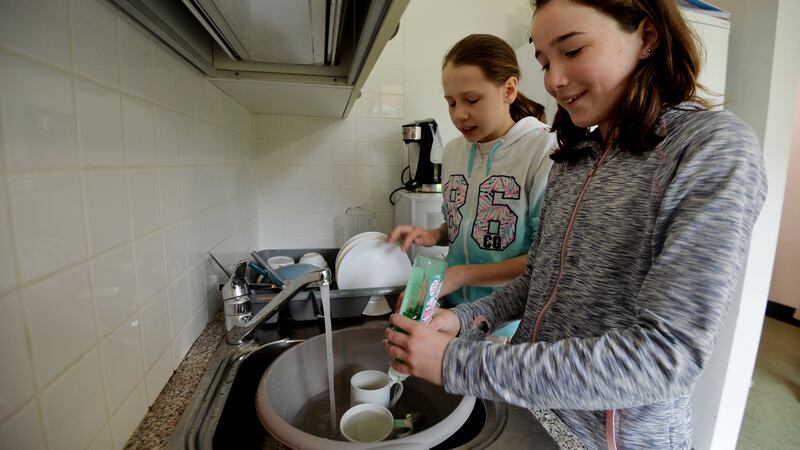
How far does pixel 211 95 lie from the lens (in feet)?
3.30

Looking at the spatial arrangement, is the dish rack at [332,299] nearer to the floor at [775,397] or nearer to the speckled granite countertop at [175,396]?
the speckled granite countertop at [175,396]

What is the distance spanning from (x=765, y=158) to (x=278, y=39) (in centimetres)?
175

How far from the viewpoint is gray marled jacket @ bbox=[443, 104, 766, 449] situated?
0.37 m

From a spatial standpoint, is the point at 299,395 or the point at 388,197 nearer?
the point at 299,395

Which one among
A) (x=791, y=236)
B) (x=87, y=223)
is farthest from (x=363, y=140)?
(x=791, y=236)

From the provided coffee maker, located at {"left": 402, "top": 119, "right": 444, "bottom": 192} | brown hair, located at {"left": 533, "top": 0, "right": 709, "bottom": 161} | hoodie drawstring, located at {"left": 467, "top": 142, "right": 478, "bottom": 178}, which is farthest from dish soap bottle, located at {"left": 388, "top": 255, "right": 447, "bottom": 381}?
coffee maker, located at {"left": 402, "top": 119, "right": 444, "bottom": 192}

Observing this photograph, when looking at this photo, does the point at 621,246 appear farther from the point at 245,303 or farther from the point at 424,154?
the point at 424,154

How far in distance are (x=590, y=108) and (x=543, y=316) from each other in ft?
1.17

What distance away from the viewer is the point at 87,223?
45 cm

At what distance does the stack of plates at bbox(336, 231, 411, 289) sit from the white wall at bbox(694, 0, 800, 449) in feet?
4.38

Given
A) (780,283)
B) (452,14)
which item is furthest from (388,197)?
(780,283)

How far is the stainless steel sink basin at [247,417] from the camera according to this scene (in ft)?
1.72

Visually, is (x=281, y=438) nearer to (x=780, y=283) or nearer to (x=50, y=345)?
(x=50, y=345)

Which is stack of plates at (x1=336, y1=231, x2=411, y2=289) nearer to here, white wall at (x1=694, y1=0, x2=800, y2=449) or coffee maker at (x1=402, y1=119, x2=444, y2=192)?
coffee maker at (x1=402, y1=119, x2=444, y2=192)
